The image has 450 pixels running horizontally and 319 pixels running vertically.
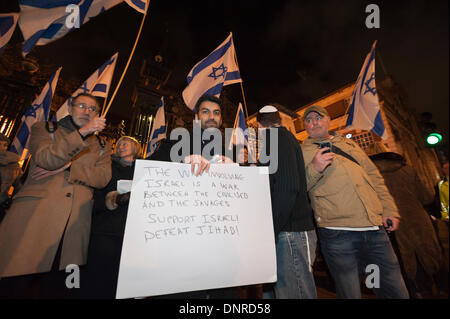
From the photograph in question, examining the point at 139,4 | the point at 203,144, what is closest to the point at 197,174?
the point at 203,144

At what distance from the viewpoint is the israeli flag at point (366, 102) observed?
3.74m

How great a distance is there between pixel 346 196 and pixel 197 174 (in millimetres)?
1667

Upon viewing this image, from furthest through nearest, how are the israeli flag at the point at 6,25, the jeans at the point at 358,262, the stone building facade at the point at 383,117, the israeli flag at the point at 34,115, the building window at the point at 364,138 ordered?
the stone building facade at the point at 383,117
the building window at the point at 364,138
the israeli flag at the point at 34,115
the israeli flag at the point at 6,25
the jeans at the point at 358,262

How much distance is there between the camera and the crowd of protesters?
5.18 ft

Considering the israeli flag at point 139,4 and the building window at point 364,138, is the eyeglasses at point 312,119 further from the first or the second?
the building window at point 364,138

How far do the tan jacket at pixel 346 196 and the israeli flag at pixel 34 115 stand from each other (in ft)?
24.7

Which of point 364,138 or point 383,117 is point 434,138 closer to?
point 364,138

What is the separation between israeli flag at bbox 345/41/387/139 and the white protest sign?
3500 mm

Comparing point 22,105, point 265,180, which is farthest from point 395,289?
point 22,105

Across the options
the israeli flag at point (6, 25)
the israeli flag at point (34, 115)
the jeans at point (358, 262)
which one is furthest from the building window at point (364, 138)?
the israeli flag at point (6, 25)

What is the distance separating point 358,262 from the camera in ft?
6.57

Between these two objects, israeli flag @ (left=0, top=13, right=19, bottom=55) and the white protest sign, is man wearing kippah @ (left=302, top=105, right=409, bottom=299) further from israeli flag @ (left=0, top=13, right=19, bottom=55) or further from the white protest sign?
israeli flag @ (left=0, top=13, right=19, bottom=55)

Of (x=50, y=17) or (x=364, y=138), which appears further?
(x=364, y=138)
